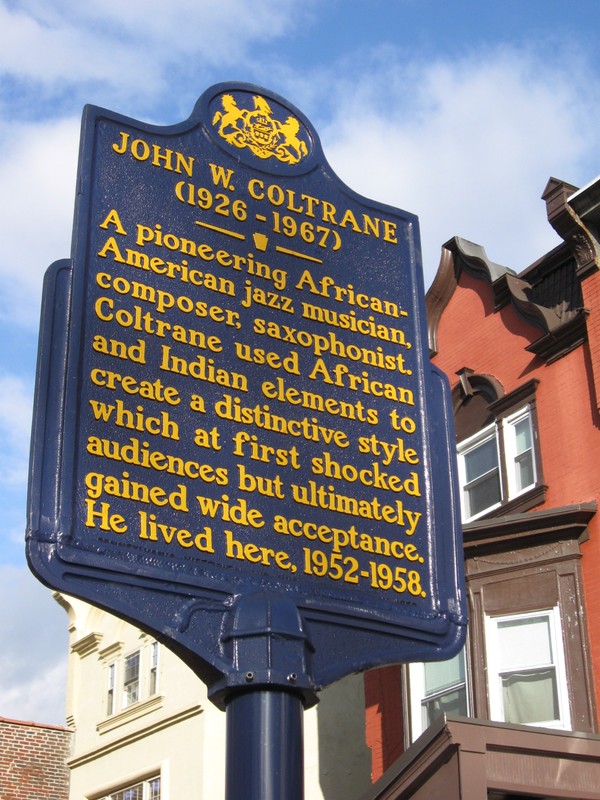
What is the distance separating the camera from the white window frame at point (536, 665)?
15344mm

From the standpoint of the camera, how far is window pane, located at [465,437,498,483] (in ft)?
62.6

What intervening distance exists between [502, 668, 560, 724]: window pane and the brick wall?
13825mm

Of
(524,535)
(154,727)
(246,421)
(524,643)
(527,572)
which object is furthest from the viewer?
(154,727)

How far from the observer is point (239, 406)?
24.9 ft

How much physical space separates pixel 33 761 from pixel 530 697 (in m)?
14.6

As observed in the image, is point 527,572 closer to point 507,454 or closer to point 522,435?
point 507,454

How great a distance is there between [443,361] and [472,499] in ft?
8.57

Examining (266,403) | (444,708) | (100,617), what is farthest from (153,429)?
(100,617)

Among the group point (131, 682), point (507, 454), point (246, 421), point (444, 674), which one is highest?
point (507, 454)

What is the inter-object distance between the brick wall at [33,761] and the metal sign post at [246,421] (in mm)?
20660

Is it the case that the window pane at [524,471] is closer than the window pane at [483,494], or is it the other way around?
the window pane at [524,471]

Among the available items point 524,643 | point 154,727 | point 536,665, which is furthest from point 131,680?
point 536,665

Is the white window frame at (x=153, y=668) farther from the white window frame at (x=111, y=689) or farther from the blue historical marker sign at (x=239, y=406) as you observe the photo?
the blue historical marker sign at (x=239, y=406)

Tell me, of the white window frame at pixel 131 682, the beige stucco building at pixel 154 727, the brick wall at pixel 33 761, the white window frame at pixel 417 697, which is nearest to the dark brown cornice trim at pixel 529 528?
the white window frame at pixel 417 697
